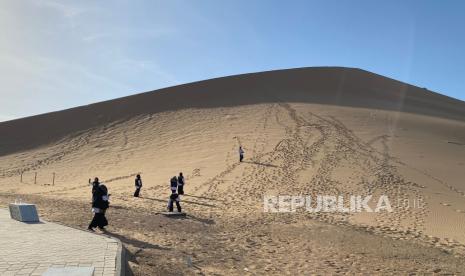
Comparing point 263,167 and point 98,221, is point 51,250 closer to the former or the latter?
point 98,221

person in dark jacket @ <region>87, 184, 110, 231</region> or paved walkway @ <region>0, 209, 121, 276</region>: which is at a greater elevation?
person in dark jacket @ <region>87, 184, 110, 231</region>

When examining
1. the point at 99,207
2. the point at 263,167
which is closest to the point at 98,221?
the point at 99,207

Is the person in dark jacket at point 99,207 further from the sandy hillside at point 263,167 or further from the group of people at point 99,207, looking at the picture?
the sandy hillside at point 263,167

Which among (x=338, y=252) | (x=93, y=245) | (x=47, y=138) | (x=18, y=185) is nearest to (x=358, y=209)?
(x=338, y=252)

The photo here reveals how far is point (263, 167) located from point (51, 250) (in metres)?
18.9

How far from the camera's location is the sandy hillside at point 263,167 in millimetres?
12062

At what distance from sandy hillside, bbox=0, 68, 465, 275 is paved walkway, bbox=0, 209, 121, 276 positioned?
96 cm

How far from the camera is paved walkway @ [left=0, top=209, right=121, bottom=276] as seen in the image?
7211 millimetres

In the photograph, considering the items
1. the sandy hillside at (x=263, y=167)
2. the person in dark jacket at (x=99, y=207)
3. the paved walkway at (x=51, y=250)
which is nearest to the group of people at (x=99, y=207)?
the person in dark jacket at (x=99, y=207)

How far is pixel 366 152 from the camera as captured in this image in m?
29.3

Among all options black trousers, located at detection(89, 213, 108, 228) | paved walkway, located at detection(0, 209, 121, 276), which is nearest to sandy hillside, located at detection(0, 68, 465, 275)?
black trousers, located at detection(89, 213, 108, 228)

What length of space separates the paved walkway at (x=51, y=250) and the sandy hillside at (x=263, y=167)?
3.14 ft

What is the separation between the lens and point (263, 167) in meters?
26.7

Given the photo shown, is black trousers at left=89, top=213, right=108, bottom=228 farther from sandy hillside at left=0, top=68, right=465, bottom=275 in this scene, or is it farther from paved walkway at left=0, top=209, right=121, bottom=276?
paved walkway at left=0, top=209, right=121, bottom=276
